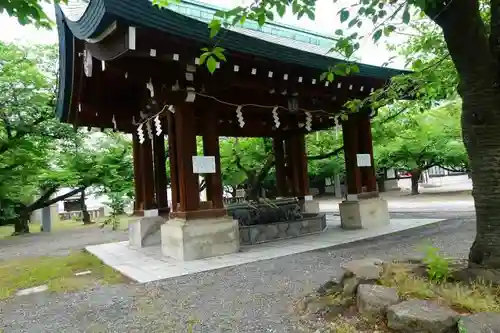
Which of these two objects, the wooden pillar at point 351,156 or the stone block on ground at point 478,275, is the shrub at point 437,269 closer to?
the stone block on ground at point 478,275

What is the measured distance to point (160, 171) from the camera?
359 inches

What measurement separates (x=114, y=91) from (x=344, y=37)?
6366mm

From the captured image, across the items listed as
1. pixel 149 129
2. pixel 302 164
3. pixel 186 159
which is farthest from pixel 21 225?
pixel 186 159

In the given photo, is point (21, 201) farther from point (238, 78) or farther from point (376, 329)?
point (376, 329)

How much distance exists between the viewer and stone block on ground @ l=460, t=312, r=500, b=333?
229 centimetres

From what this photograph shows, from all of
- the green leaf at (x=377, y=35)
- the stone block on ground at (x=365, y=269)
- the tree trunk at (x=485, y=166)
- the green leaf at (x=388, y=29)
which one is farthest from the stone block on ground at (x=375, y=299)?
the green leaf at (x=388, y=29)

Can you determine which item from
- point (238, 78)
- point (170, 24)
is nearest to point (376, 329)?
point (170, 24)

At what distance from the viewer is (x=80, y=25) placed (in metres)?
5.38

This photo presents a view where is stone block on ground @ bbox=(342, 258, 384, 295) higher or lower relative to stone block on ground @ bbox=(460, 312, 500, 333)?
higher

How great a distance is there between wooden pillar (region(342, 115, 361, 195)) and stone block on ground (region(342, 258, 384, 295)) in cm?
551

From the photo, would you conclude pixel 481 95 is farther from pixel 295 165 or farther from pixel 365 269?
pixel 295 165

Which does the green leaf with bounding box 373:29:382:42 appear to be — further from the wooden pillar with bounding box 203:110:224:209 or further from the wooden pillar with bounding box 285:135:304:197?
the wooden pillar with bounding box 285:135:304:197

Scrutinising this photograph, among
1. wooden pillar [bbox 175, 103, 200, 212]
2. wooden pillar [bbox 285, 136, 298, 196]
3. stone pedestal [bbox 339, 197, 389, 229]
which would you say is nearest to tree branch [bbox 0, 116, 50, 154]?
wooden pillar [bbox 285, 136, 298, 196]

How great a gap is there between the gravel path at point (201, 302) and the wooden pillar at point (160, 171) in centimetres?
403
